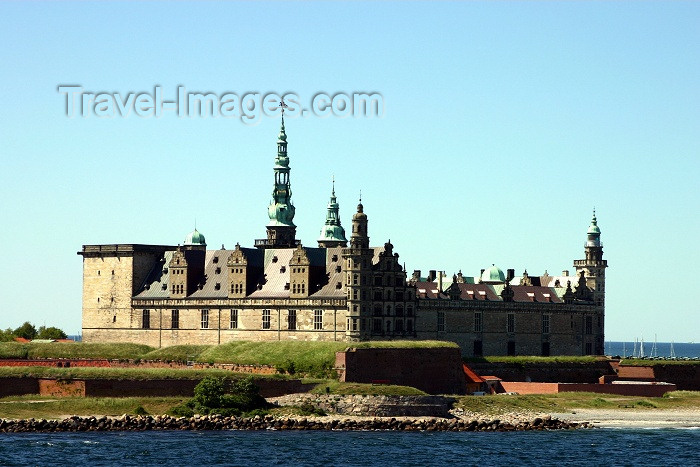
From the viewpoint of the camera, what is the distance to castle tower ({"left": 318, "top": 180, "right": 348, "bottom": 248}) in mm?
165250

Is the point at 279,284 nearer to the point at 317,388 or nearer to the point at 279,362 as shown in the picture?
the point at 279,362

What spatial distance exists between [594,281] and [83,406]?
7453cm

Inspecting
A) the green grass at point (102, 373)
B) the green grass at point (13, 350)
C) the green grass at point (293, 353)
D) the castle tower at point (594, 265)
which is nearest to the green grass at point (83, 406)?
the green grass at point (102, 373)

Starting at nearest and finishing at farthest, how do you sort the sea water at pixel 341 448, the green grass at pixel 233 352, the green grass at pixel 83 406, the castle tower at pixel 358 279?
the sea water at pixel 341 448, the green grass at pixel 83 406, the green grass at pixel 233 352, the castle tower at pixel 358 279

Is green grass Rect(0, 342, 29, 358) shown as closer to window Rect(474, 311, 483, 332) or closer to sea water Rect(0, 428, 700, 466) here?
sea water Rect(0, 428, 700, 466)

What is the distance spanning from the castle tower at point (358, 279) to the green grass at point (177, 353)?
13534 mm

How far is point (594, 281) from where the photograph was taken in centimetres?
16862

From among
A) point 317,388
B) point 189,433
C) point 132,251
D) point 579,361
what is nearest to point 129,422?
point 189,433

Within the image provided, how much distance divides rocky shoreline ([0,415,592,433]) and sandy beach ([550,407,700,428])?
414 centimetres

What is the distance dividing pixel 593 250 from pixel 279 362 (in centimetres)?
5741

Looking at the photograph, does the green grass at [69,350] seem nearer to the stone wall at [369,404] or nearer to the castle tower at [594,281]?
the stone wall at [369,404]

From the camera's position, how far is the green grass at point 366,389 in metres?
114

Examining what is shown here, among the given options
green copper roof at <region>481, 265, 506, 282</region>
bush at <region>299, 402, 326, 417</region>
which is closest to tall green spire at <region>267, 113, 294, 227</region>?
green copper roof at <region>481, 265, 506, 282</region>

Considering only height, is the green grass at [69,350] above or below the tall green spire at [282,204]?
below
